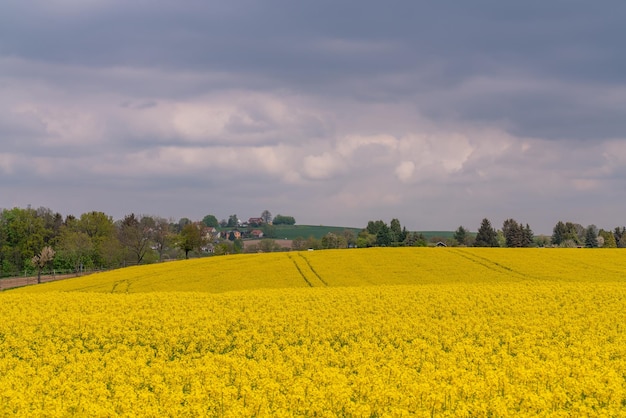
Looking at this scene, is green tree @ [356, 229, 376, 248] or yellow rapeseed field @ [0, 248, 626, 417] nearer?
yellow rapeseed field @ [0, 248, 626, 417]

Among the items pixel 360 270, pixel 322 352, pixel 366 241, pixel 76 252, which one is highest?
pixel 366 241

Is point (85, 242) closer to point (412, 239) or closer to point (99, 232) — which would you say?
point (99, 232)

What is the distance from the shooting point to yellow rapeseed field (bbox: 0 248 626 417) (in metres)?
14.6

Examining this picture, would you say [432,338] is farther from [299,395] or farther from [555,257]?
[555,257]

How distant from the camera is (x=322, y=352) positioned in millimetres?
21016

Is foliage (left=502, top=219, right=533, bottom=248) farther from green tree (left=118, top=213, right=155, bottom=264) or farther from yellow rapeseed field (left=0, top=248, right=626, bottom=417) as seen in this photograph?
yellow rapeseed field (left=0, top=248, right=626, bottom=417)

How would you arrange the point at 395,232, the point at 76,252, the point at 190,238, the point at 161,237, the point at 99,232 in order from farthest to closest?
the point at 395,232 < the point at 99,232 < the point at 161,237 < the point at 76,252 < the point at 190,238

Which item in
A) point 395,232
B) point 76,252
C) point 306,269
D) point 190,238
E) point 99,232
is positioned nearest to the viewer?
point 306,269

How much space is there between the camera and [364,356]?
20.5m

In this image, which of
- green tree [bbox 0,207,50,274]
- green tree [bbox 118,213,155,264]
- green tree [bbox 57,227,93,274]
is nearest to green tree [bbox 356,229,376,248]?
green tree [bbox 118,213,155,264]

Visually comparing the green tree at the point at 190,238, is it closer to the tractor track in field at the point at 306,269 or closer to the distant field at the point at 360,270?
the distant field at the point at 360,270

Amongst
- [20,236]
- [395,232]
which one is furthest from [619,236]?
[20,236]

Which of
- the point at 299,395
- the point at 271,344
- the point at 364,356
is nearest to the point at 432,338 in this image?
the point at 364,356

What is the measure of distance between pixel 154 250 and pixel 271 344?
345ft
